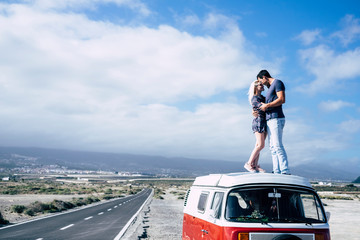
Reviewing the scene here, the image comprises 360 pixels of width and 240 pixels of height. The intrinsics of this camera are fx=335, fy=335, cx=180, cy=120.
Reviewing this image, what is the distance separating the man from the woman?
171 mm

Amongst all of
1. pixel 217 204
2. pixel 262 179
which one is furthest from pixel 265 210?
pixel 217 204

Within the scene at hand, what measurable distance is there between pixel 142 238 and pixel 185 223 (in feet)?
21.0

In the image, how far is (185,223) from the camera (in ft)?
25.8

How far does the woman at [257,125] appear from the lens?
280 inches

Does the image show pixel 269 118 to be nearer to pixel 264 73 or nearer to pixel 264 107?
pixel 264 107

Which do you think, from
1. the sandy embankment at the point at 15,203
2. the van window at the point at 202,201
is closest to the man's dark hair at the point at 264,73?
the van window at the point at 202,201

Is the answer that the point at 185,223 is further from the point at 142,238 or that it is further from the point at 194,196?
the point at 142,238

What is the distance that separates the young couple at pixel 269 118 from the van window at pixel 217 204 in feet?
5.08

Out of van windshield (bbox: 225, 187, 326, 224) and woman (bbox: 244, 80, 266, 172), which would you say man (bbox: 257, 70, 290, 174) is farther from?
van windshield (bbox: 225, 187, 326, 224)

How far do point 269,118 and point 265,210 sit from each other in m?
2.21

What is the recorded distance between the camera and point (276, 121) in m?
6.74

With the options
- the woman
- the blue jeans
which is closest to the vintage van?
the blue jeans

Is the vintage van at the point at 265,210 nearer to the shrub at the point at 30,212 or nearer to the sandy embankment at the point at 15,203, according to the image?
the sandy embankment at the point at 15,203

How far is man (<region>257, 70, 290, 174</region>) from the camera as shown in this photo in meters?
6.57
